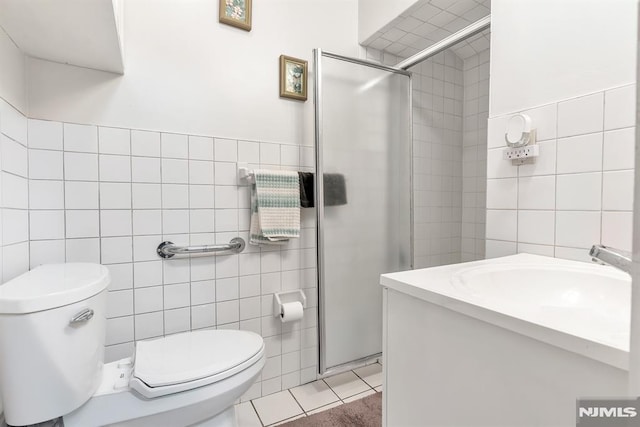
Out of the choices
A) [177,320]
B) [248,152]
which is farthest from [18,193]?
[248,152]

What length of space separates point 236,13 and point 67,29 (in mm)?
781

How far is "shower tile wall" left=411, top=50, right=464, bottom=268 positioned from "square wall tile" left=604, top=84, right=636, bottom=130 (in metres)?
1.24

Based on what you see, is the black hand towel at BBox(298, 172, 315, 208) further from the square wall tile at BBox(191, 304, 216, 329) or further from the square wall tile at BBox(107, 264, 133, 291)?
the square wall tile at BBox(107, 264, 133, 291)

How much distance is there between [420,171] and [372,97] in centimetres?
74

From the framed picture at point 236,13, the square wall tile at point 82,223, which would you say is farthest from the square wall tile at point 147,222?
the framed picture at point 236,13

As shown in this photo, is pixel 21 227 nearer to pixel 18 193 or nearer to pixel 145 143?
pixel 18 193

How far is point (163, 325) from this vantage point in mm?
1356

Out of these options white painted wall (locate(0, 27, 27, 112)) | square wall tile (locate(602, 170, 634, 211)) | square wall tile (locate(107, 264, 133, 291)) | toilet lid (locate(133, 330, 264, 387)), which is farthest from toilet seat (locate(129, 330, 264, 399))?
square wall tile (locate(602, 170, 634, 211))

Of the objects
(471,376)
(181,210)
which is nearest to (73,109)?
(181,210)

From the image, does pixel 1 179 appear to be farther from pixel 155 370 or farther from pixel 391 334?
pixel 391 334

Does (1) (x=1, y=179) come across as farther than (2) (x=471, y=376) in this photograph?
Yes

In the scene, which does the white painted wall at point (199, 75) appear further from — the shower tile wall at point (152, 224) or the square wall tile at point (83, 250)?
the square wall tile at point (83, 250)

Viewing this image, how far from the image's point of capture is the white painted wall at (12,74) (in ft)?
3.06

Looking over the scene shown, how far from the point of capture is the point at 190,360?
1046 mm
